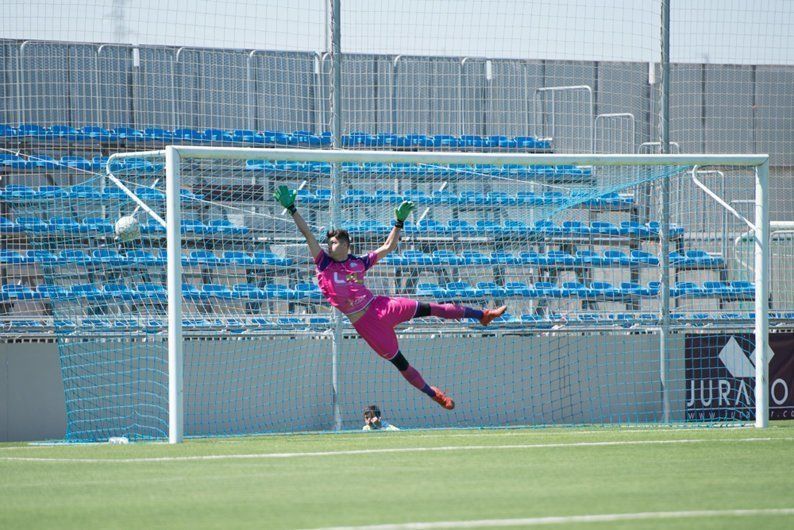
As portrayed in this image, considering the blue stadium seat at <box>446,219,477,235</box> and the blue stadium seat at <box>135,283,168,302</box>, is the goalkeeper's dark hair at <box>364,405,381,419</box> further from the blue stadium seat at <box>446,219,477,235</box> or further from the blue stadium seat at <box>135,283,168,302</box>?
the blue stadium seat at <box>446,219,477,235</box>

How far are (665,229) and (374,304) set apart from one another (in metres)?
5.72

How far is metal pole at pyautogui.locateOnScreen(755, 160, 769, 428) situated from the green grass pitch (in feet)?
6.71

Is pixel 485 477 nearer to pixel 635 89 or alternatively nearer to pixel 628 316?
pixel 628 316

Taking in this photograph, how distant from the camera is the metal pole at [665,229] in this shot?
50.6ft

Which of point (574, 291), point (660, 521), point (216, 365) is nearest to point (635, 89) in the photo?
point (574, 291)

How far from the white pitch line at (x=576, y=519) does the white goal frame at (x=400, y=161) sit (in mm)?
5549

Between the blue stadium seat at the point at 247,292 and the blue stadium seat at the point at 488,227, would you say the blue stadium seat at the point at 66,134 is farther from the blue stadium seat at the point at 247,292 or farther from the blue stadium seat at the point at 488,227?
the blue stadium seat at the point at 488,227

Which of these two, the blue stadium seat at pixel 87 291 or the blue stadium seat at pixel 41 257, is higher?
the blue stadium seat at pixel 41 257

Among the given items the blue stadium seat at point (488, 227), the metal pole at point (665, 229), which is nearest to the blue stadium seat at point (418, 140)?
the blue stadium seat at point (488, 227)

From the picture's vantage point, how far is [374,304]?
445 inches

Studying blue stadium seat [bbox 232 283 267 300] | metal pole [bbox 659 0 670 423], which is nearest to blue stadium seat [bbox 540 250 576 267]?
metal pole [bbox 659 0 670 423]

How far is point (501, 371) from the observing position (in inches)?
627

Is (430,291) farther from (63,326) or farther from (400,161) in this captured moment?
(63,326)

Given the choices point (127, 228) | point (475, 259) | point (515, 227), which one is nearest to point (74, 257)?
point (127, 228)
